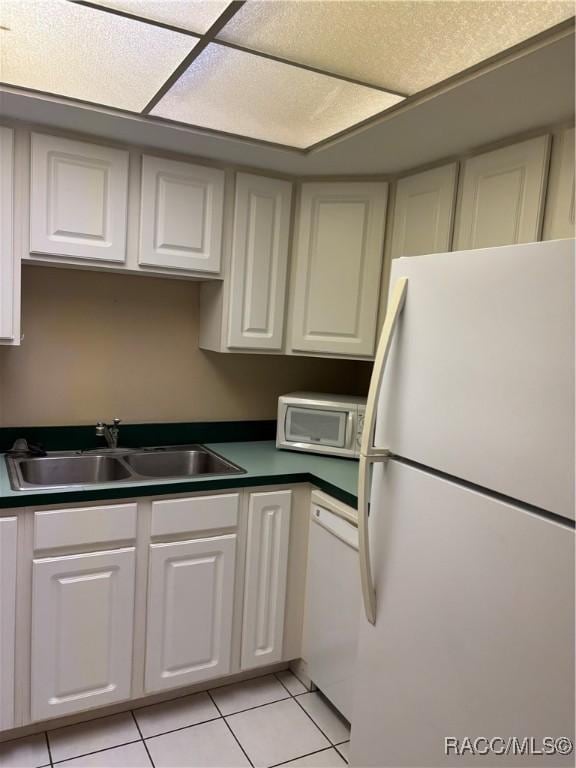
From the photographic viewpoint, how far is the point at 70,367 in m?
2.38

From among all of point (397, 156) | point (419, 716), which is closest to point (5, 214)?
point (397, 156)

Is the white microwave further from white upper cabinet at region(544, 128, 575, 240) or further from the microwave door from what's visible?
white upper cabinet at region(544, 128, 575, 240)

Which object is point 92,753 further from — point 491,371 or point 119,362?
point 491,371

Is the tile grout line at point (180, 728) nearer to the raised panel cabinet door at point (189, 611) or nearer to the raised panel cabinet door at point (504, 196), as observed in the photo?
the raised panel cabinet door at point (189, 611)

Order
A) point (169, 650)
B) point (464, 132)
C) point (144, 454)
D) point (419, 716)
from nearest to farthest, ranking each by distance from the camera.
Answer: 1. point (419, 716)
2. point (464, 132)
3. point (169, 650)
4. point (144, 454)

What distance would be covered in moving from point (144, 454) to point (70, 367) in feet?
1.60

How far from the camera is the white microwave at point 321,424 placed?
2.44m

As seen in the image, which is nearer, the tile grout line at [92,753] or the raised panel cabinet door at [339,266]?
the tile grout line at [92,753]

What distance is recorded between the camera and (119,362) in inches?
97.6

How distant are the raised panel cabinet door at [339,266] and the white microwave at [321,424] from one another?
233 mm

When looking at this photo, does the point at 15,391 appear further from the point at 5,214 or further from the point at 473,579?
the point at 473,579

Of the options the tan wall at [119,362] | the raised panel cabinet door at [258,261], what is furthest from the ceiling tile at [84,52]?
the tan wall at [119,362]

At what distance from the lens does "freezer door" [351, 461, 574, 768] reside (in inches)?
39.8

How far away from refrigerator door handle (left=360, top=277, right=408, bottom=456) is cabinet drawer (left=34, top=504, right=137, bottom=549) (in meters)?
0.98
